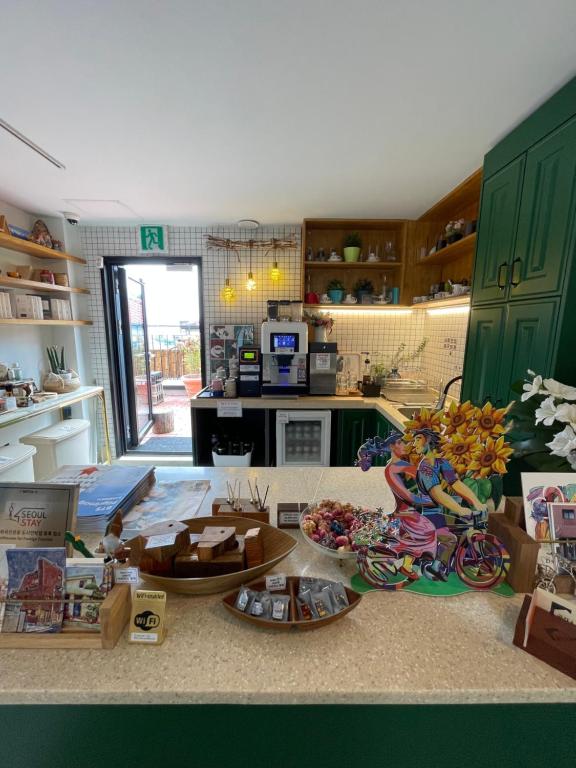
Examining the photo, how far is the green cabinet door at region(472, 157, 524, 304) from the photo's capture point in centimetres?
157

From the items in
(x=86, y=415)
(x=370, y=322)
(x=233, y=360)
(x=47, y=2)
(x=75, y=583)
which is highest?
(x=47, y=2)

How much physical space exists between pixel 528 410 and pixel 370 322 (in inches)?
92.7

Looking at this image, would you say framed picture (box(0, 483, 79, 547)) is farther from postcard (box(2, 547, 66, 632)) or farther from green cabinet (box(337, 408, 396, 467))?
green cabinet (box(337, 408, 396, 467))

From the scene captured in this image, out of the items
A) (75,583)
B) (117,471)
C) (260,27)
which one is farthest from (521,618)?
(260,27)

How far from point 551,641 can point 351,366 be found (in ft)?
9.09

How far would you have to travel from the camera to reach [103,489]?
110cm

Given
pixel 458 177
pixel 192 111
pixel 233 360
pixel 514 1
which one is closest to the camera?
pixel 514 1

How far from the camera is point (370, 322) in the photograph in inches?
129

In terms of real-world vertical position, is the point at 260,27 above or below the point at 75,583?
above

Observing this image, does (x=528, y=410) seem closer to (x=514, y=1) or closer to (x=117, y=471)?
(x=514, y=1)

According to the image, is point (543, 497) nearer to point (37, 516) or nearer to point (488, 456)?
point (488, 456)

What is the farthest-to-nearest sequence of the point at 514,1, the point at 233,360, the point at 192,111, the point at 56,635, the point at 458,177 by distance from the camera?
the point at 233,360
the point at 458,177
the point at 192,111
the point at 514,1
the point at 56,635

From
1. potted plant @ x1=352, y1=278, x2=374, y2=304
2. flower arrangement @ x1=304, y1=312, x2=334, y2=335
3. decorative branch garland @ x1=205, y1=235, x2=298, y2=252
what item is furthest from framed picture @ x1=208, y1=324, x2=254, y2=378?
potted plant @ x1=352, y1=278, x2=374, y2=304

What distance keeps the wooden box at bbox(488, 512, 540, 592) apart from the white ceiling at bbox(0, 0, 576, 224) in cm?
148
